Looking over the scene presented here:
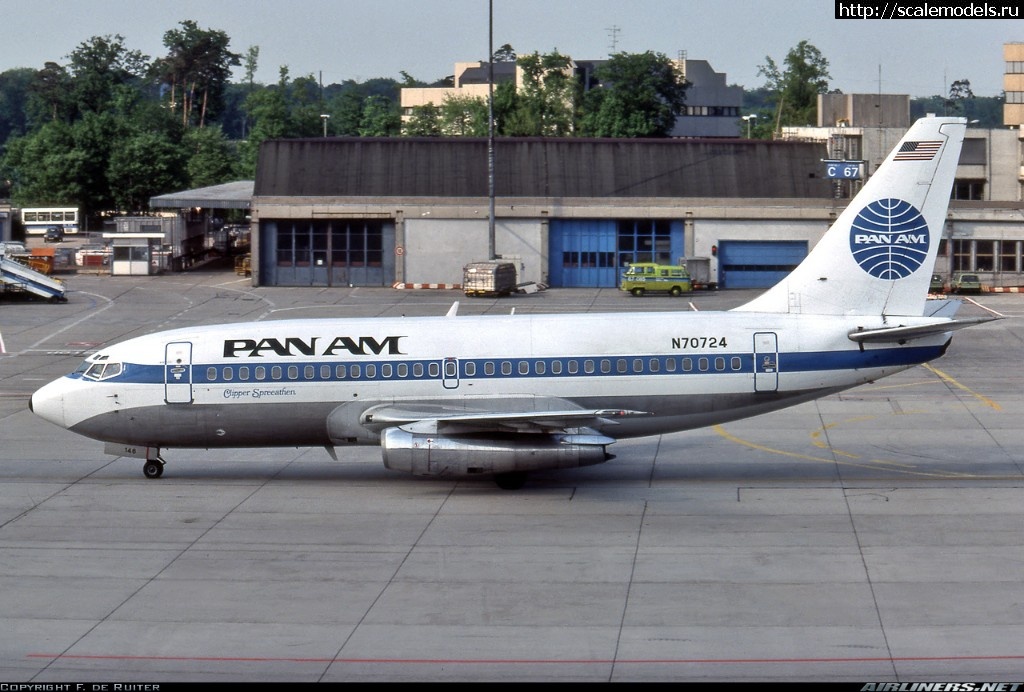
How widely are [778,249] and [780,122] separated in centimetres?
8383

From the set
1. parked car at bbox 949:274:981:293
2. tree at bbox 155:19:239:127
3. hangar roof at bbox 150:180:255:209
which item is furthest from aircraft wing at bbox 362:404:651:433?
tree at bbox 155:19:239:127

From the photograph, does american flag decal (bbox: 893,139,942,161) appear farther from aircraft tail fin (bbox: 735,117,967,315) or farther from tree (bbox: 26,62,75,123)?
tree (bbox: 26,62,75,123)

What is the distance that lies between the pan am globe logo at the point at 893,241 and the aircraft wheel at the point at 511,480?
9.58m

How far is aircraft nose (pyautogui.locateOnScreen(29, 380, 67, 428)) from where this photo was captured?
30469mm

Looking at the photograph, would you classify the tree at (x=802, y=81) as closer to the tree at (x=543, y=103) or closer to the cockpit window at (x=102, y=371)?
the tree at (x=543, y=103)

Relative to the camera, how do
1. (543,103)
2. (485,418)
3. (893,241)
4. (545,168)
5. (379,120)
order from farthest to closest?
(379,120) → (543,103) → (545,168) → (893,241) → (485,418)

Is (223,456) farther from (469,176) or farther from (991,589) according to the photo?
(469,176)

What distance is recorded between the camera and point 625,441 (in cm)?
3519

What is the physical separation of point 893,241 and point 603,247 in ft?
161

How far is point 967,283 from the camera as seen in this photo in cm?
7444

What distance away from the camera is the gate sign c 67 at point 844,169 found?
76.8 m

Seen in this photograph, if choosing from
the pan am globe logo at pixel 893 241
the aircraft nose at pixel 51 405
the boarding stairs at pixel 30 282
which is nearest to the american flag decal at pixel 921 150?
the pan am globe logo at pixel 893 241

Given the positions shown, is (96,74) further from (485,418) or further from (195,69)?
(485,418)

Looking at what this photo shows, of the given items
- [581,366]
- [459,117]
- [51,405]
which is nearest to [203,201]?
[51,405]
